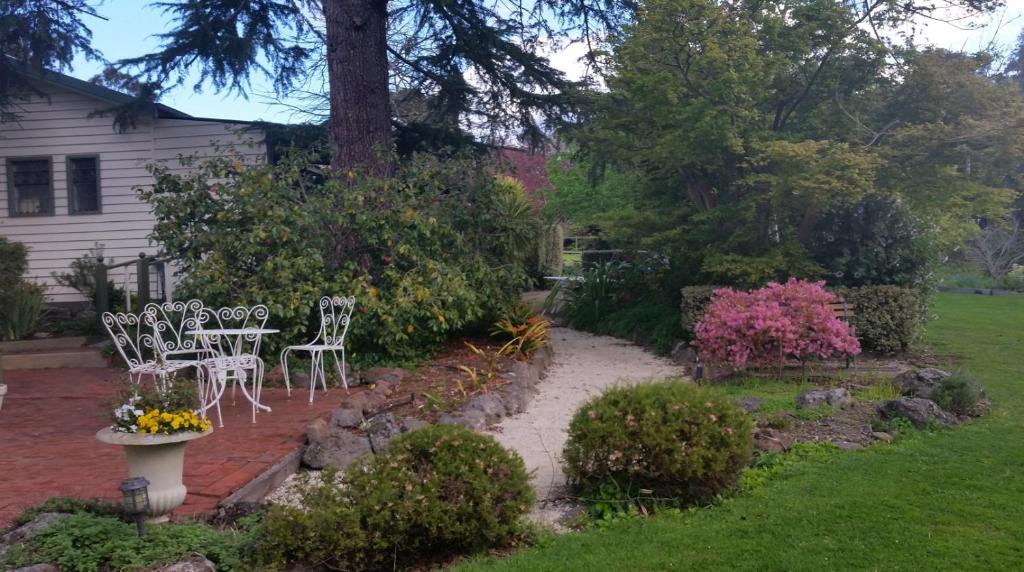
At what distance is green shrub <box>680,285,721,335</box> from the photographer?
1030 cm

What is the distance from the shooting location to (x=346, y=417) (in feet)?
20.5

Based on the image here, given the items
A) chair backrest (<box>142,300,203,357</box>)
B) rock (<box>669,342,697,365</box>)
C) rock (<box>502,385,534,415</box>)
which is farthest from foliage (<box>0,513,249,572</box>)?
rock (<box>669,342,697,365</box>)

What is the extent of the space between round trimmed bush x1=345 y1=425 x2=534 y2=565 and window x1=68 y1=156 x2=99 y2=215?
9756 millimetres

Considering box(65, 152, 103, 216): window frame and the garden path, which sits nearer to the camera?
the garden path

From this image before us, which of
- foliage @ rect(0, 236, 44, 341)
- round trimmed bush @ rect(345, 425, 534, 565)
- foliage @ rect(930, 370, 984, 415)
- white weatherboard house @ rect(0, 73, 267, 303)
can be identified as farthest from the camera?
white weatherboard house @ rect(0, 73, 267, 303)

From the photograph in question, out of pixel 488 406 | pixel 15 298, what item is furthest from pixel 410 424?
pixel 15 298

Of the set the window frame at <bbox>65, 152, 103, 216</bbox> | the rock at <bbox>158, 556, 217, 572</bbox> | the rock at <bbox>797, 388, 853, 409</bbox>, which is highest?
the window frame at <bbox>65, 152, 103, 216</bbox>

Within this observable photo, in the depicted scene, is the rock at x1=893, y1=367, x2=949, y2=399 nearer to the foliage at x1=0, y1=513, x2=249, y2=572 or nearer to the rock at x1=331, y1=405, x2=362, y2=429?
the rock at x1=331, y1=405, x2=362, y2=429

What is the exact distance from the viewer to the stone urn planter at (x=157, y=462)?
3904 millimetres

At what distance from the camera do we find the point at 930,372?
24.0 ft

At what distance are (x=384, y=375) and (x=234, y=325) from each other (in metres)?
1.82

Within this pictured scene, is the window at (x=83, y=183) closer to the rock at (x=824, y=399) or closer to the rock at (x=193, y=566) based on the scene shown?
the rock at (x=193, y=566)

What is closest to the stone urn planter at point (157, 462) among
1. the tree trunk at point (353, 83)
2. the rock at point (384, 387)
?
the rock at point (384, 387)

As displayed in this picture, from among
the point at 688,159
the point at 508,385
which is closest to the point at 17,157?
the point at 508,385
